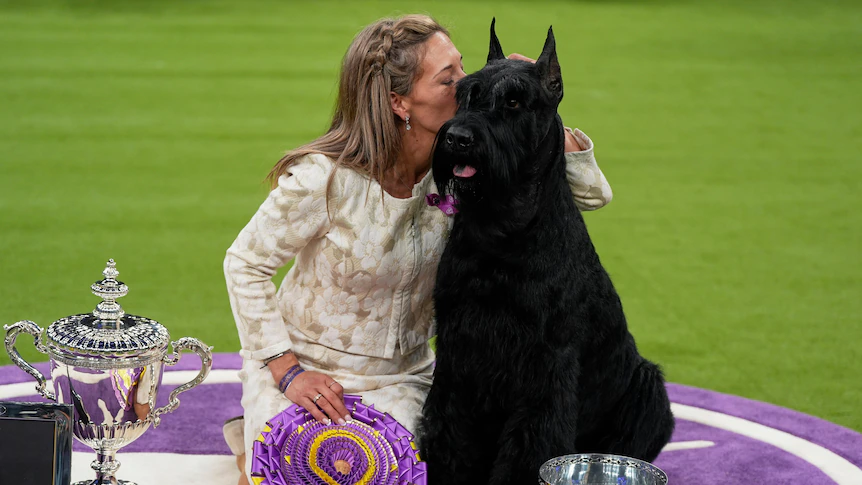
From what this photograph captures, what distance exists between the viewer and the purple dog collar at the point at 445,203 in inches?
92.2

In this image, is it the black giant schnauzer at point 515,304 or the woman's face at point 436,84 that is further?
the woman's face at point 436,84

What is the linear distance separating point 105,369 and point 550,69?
1.23 metres

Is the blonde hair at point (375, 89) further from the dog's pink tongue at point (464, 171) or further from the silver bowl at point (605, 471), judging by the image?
the silver bowl at point (605, 471)

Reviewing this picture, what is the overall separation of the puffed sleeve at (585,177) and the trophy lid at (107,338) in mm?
1058

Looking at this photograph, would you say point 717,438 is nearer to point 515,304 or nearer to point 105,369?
point 515,304

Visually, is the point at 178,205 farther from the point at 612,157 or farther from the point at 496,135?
the point at 496,135

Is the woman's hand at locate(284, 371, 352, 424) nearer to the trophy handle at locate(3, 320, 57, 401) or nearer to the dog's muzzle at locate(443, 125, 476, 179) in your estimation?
the trophy handle at locate(3, 320, 57, 401)

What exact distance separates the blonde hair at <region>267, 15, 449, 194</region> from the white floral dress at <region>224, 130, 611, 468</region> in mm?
46

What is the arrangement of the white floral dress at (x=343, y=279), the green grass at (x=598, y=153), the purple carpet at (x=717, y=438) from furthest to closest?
the green grass at (x=598, y=153) < the purple carpet at (x=717, y=438) < the white floral dress at (x=343, y=279)

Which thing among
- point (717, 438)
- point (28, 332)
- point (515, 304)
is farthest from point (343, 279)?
point (717, 438)

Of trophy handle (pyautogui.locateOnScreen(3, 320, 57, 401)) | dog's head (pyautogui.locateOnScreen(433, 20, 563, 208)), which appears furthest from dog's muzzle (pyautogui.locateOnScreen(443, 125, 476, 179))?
trophy handle (pyautogui.locateOnScreen(3, 320, 57, 401))

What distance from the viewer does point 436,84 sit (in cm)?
255

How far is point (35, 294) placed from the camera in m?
4.55

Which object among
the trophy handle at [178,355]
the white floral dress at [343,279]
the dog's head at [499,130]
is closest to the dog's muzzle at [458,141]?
the dog's head at [499,130]
